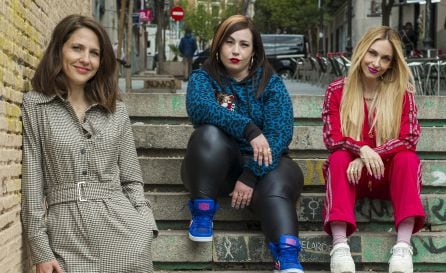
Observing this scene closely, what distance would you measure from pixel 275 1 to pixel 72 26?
47.0 meters

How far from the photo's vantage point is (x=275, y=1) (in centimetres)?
4988

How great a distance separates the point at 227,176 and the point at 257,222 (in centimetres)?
53

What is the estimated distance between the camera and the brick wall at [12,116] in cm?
351

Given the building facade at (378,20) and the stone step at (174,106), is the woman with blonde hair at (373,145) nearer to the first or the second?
the stone step at (174,106)

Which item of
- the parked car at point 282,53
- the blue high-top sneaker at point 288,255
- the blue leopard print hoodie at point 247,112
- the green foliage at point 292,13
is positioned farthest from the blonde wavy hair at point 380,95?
the green foliage at point 292,13

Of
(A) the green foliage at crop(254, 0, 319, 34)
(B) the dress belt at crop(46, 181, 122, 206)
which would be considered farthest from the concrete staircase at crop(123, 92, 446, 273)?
(A) the green foliage at crop(254, 0, 319, 34)

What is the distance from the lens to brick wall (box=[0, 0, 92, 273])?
3.51m

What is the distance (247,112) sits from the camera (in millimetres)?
4715

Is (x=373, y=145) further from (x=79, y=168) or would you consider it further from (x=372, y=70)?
(x=79, y=168)

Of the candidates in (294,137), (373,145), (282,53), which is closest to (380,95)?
(373,145)

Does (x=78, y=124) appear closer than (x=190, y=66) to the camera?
Yes

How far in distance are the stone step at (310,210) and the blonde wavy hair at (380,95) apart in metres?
0.48

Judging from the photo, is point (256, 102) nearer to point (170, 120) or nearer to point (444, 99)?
point (170, 120)

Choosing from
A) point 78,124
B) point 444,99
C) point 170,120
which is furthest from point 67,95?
point 444,99
